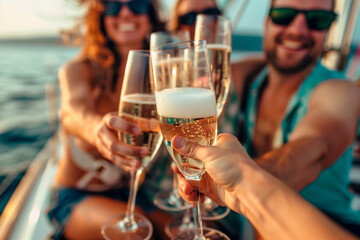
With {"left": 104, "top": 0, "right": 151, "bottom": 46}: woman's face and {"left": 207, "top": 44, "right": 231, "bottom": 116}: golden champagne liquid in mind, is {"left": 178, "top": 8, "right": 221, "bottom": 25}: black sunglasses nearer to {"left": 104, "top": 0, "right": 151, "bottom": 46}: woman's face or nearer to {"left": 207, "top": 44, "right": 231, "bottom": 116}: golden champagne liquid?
{"left": 104, "top": 0, "right": 151, "bottom": 46}: woman's face

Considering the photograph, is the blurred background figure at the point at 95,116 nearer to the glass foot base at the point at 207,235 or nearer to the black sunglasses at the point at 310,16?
the glass foot base at the point at 207,235

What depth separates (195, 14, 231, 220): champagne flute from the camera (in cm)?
122

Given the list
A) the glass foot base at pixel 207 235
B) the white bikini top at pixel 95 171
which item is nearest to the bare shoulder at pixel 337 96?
the glass foot base at pixel 207 235

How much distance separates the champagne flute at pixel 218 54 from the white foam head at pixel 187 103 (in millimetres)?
378

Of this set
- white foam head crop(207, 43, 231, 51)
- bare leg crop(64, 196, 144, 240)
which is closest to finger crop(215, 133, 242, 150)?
white foam head crop(207, 43, 231, 51)

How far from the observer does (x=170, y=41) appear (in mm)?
1337

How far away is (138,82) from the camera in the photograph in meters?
1.08

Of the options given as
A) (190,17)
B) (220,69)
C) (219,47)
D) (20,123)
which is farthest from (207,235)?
(20,123)

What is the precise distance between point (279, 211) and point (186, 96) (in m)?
0.38

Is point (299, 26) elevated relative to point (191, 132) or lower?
elevated

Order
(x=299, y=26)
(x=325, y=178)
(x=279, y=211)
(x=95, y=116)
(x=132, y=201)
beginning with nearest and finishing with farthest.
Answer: (x=279, y=211)
(x=132, y=201)
(x=95, y=116)
(x=325, y=178)
(x=299, y=26)

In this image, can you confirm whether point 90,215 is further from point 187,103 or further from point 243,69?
point 243,69

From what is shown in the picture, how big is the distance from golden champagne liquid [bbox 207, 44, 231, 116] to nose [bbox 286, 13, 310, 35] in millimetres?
1077

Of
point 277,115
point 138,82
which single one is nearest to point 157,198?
point 138,82
